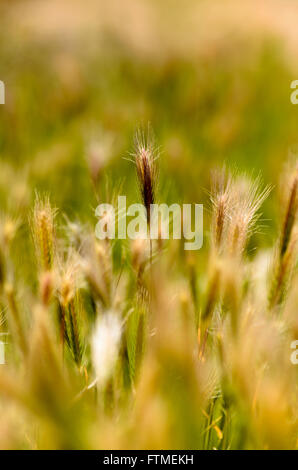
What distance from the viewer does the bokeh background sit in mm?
900

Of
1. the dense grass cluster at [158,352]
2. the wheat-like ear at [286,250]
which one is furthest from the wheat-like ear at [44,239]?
the wheat-like ear at [286,250]

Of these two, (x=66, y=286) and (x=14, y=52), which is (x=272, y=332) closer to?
(x=66, y=286)

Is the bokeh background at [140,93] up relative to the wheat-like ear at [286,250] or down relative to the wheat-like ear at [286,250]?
up

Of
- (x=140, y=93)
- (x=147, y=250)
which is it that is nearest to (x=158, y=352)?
(x=147, y=250)

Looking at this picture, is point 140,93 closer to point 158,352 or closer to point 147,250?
point 147,250

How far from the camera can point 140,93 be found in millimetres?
1306

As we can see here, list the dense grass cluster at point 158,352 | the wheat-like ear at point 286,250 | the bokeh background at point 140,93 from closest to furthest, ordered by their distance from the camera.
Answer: the dense grass cluster at point 158,352
the wheat-like ear at point 286,250
the bokeh background at point 140,93

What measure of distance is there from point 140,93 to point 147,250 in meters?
0.91

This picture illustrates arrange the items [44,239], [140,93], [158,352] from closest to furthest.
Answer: [158,352]
[44,239]
[140,93]

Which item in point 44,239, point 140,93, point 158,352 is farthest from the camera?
point 140,93

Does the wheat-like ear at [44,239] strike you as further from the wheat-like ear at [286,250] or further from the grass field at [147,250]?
the wheat-like ear at [286,250]

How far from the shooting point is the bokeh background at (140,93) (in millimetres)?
900

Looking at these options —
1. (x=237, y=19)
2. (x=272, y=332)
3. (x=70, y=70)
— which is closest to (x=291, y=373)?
(x=272, y=332)

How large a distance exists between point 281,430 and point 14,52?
3.97ft
